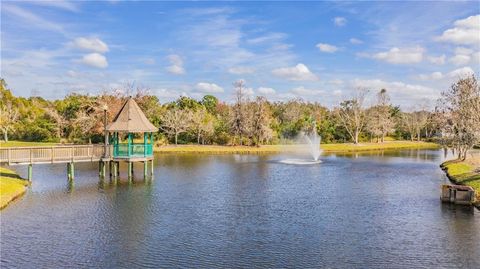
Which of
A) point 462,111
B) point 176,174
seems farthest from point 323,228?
point 462,111

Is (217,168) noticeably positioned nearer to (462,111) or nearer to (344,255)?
(462,111)

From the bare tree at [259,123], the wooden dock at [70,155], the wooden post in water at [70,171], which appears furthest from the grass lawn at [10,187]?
the bare tree at [259,123]

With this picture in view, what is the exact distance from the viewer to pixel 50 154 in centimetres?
3506

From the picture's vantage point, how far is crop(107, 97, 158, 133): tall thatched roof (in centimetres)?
3816

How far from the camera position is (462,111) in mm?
45469

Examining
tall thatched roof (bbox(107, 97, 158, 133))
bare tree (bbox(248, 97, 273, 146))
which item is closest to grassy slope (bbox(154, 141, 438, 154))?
bare tree (bbox(248, 97, 273, 146))

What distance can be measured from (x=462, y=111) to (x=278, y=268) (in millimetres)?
37244

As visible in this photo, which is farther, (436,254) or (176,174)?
(176,174)

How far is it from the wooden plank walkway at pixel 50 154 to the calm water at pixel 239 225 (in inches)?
75.6

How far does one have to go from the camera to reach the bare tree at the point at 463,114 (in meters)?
Answer: 40.2

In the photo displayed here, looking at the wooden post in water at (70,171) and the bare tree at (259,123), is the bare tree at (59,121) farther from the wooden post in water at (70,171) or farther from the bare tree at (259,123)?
the wooden post in water at (70,171)

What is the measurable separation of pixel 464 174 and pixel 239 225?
2526 cm

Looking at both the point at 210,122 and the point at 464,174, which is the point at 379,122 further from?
the point at 464,174

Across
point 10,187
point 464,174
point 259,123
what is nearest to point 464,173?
point 464,174
